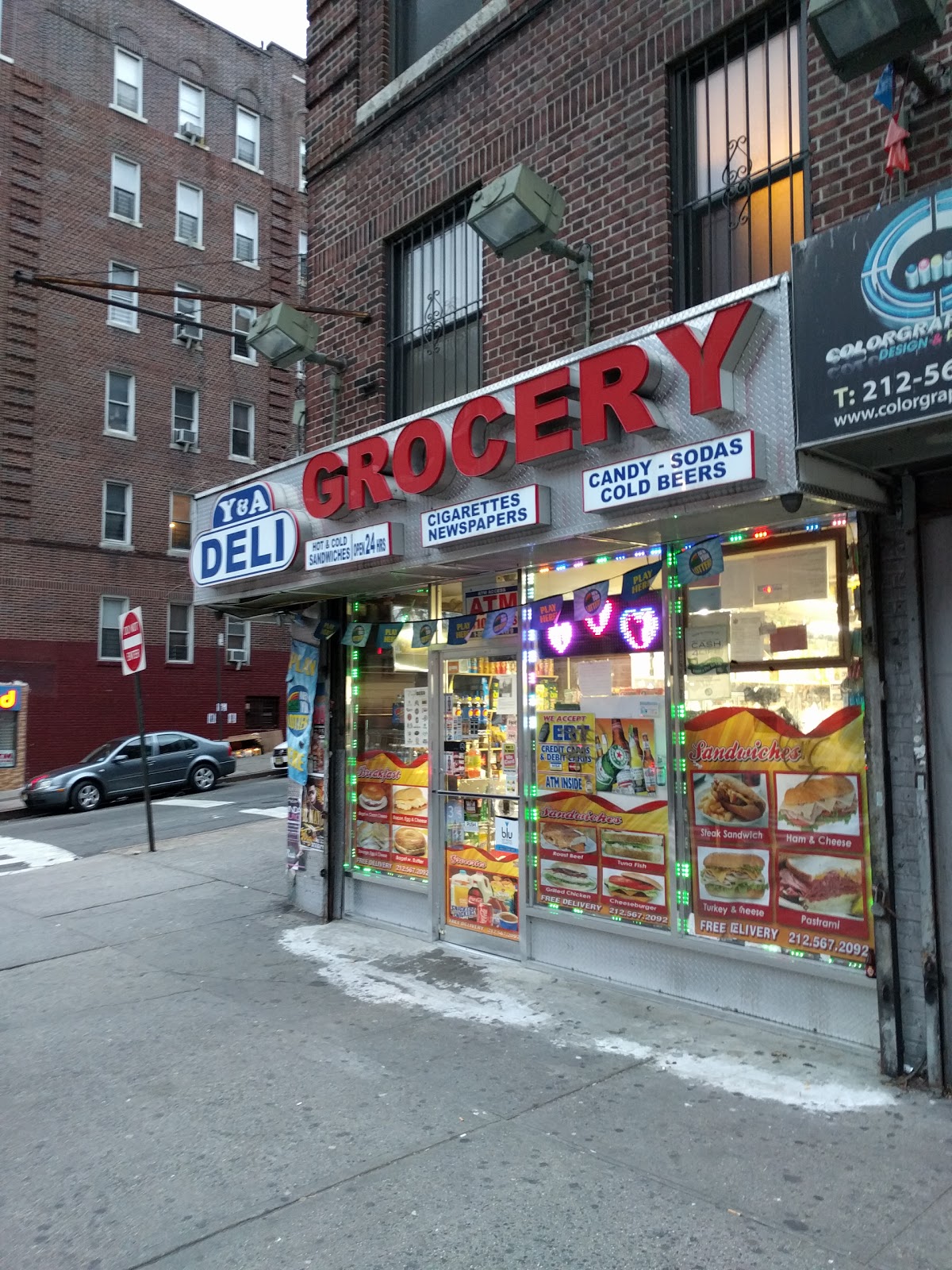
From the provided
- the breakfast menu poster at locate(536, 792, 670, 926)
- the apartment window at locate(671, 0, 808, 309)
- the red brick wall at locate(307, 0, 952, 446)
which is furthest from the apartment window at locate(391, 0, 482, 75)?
the breakfast menu poster at locate(536, 792, 670, 926)

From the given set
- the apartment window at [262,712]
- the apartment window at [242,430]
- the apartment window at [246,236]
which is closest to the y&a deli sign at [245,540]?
the apartment window at [262,712]

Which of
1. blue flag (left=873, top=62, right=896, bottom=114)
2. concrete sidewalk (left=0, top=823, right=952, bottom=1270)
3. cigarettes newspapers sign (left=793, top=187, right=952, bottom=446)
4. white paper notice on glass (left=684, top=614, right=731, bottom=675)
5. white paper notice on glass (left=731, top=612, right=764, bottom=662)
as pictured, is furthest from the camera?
white paper notice on glass (left=684, top=614, right=731, bottom=675)

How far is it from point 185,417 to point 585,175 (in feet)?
75.8

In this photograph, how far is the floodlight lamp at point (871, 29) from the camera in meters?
4.38

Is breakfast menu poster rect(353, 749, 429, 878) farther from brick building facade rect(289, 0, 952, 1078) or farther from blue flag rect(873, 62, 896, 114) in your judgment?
blue flag rect(873, 62, 896, 114)

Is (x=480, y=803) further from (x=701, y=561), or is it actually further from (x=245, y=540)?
(x=245, y=540)

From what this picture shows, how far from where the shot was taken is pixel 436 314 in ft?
28.3

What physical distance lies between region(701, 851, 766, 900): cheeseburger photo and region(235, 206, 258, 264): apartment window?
92.3ft

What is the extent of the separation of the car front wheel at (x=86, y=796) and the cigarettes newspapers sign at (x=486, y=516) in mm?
15348

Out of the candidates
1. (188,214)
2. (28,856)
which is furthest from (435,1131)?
(188,214)

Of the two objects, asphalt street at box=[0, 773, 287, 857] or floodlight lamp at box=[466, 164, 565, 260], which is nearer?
floodlight lamp at box=[466, 164, 565, 260]

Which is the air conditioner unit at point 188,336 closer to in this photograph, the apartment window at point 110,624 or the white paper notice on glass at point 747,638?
the apartment window at point 110,624

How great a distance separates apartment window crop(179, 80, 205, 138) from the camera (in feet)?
94.0

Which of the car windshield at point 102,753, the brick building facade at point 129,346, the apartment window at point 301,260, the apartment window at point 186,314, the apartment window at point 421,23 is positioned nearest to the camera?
the apartment window at point 421,23
